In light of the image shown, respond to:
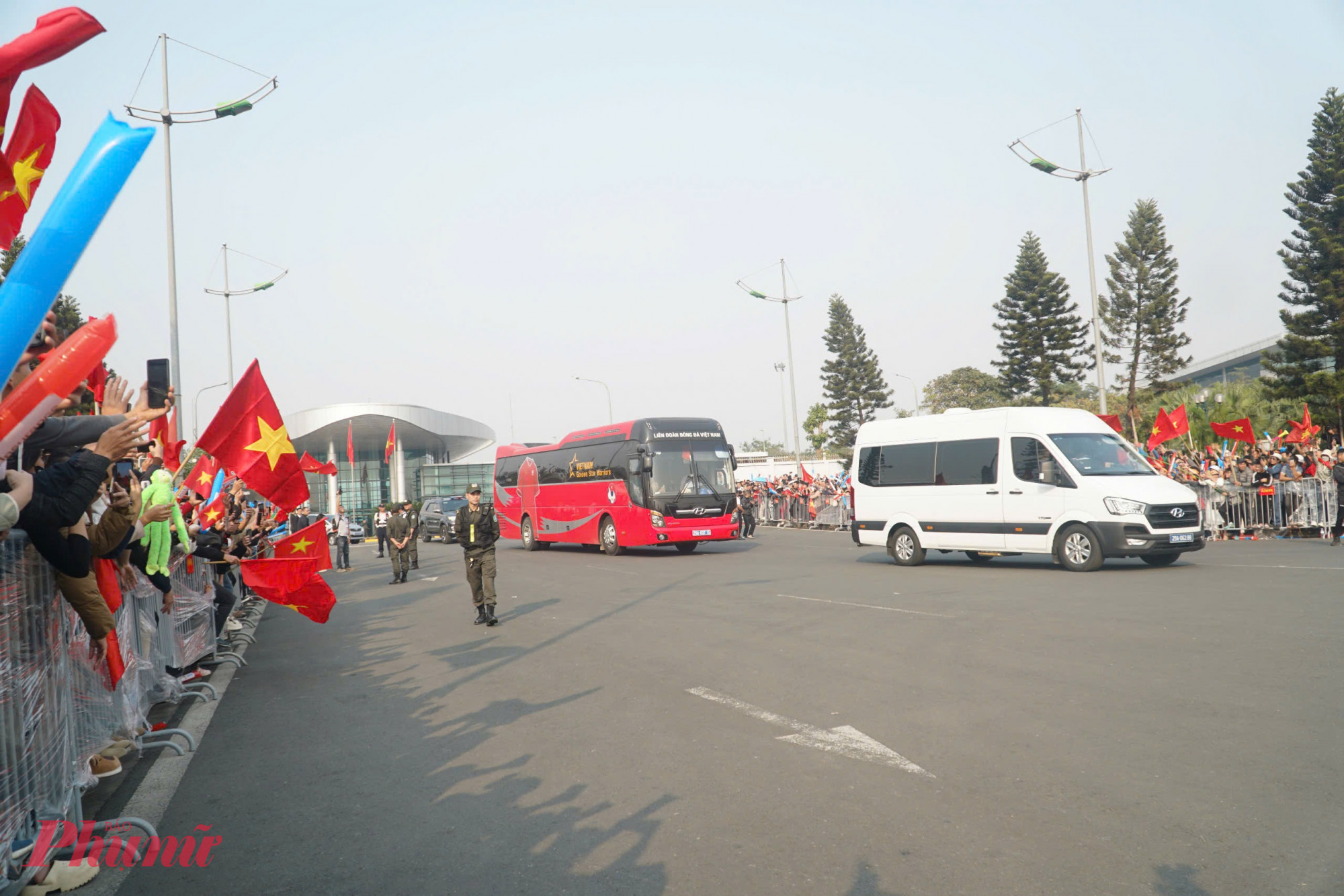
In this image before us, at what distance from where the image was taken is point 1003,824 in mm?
4297

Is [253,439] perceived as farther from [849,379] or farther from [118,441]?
[849,379]

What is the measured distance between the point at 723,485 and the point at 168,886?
1952 cm

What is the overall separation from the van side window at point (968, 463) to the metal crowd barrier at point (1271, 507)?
19.5 ft

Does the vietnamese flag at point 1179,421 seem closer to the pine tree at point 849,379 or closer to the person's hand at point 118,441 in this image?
the person's hand at point 118,441

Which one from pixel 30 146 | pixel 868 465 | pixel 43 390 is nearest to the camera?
pixel 43 390

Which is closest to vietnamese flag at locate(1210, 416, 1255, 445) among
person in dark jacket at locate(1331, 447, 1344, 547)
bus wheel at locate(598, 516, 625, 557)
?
person in dark jacket at locate(1331, 447, 1344, 547)

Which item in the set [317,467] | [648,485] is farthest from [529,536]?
[317,467]

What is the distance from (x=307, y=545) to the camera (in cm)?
968

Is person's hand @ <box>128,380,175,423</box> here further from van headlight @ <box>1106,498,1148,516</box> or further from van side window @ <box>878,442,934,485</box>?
van side window @ <box>878,442,934,485</box>

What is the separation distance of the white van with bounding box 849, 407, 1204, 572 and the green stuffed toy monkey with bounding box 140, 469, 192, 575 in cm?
1185

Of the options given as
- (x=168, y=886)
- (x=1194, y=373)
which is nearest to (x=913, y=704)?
(x=168, y=886)

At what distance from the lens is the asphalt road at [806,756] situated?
3.97 m

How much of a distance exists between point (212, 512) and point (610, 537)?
13849 mm

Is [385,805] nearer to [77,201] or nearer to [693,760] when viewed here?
[693,760]
